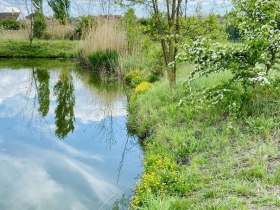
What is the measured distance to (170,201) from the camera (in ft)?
13.2

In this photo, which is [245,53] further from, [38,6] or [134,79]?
[38,6]

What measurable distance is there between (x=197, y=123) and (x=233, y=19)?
188 cm

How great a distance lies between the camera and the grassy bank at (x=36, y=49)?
25.1 m

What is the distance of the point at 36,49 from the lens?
84.6ft

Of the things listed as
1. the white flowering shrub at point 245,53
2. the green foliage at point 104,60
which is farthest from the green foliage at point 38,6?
the white flowering shrub at point 245,53

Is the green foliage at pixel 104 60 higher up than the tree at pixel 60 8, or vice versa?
the tree at pixel 60 8

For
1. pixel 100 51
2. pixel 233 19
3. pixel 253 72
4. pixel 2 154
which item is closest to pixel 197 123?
pixel 253 72

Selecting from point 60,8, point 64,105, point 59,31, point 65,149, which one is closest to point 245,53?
point 65,149

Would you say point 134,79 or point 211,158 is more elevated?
point 134,79

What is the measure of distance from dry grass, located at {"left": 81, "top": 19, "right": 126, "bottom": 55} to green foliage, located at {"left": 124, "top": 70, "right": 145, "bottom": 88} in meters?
3.80

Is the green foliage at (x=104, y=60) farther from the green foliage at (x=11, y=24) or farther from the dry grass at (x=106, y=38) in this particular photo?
the green foliage at (x=11, y=24)

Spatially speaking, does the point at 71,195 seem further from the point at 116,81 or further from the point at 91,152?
the point at 116,81

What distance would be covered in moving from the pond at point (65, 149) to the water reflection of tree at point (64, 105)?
22mm

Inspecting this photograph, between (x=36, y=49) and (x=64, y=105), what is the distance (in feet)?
49.7
